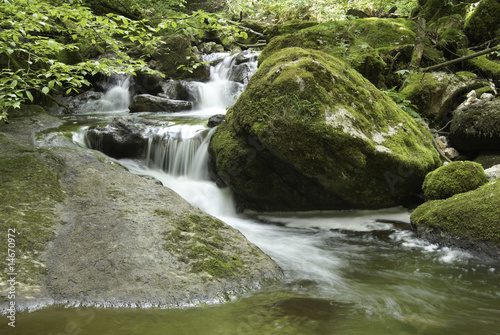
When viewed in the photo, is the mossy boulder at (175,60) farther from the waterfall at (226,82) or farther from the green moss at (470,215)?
the green moss at (470,215)

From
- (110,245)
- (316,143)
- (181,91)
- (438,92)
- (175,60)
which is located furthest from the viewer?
(175,60)

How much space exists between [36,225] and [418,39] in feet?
30.7

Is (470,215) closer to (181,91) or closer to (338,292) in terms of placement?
(338,292)

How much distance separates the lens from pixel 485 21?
10031 millimetres

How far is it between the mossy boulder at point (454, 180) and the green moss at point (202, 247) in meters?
3.29

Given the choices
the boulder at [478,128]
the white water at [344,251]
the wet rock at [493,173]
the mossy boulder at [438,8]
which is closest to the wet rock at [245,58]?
the mossy boulder at [438,8]

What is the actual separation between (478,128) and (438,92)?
1819mm

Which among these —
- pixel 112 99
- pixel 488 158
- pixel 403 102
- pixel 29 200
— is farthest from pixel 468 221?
pixel 112 99

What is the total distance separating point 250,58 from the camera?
1358cm

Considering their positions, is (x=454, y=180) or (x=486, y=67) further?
(x=486, y=67)

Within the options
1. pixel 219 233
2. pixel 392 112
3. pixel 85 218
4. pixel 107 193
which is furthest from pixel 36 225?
pixel 392 112

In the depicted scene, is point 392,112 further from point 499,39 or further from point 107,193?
point 499,39

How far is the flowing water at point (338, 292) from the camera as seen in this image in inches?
78.9

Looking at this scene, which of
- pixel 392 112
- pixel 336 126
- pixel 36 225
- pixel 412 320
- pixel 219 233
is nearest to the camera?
pixel 412 320
